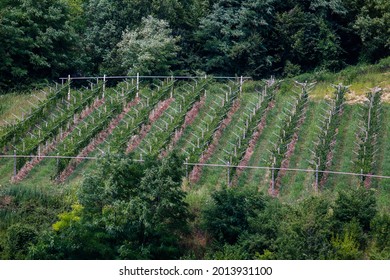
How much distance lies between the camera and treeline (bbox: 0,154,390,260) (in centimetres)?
2434

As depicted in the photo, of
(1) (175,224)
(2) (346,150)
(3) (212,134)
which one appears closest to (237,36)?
(3) (212,134)

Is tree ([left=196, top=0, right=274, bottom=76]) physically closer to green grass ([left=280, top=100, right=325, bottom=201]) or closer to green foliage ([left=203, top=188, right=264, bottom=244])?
green grass ([left=280, top=100, right=325, bottom=201])

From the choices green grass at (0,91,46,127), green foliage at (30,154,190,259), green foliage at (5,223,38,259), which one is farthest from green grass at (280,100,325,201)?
green grass at (0,91,46,127)

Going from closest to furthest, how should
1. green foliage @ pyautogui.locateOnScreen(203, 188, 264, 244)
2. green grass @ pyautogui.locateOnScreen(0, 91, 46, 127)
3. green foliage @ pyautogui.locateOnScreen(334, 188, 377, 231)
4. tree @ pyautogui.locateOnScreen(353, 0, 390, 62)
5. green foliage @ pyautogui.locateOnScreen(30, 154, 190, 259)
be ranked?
green foliage @ pyautogui.locateOnScreen(30, 154, 190, 259) → green foliage @ pyautogui.locateOnScreen(203, 188, 264, 244) → green foliage @ pyautogui.locateOnScreen(334, 188, 377, 231) → green grass @ pyautogui.locateOnScreen(0, 91, 46, 127) → tree @ pyautogui.locateOnScreen(353, 0, 390, 62)

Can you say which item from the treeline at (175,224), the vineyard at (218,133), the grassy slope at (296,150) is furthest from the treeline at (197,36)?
the treeline at (175,224)

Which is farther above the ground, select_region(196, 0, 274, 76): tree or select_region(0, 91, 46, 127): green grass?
select_region(196, 0, 274, 76): tree

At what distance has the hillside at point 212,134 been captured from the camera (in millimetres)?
→ 30438

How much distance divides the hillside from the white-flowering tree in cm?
99

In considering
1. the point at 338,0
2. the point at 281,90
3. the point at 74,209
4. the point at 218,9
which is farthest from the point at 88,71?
the point at 74,209

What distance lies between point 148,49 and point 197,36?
415 cm

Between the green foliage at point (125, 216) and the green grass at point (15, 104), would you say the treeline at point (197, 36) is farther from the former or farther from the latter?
the green foliage at point (125, 216)

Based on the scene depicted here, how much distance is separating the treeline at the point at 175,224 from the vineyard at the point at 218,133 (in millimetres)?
1556

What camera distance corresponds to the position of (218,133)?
114 ft

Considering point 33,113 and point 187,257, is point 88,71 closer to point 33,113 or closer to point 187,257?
point 33,113
